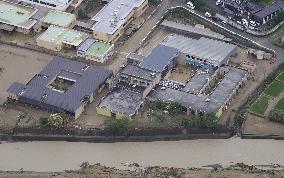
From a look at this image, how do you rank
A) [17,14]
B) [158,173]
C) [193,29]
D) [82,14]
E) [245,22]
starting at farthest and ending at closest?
[82,14], [17,14], [245,22], [193,29], [158,173]

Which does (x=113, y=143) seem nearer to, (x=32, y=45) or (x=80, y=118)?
(x=80, y=118)

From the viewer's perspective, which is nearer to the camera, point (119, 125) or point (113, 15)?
point (119, 125)

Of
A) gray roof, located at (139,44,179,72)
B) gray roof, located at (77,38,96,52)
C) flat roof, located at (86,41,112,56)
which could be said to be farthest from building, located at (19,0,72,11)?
gray roof, located at (139,44,179,72)

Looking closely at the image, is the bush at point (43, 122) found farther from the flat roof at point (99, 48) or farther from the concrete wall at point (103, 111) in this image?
the flat roof at point (99, 48)

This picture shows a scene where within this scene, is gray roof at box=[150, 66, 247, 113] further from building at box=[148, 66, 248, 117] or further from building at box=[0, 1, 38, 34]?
building at box=[0, 1, 38, 34]

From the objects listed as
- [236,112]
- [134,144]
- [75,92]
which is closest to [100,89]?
[75,92]

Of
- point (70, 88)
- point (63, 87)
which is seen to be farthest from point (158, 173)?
point (63, 87)

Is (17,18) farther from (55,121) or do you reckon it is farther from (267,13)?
(267,13)
